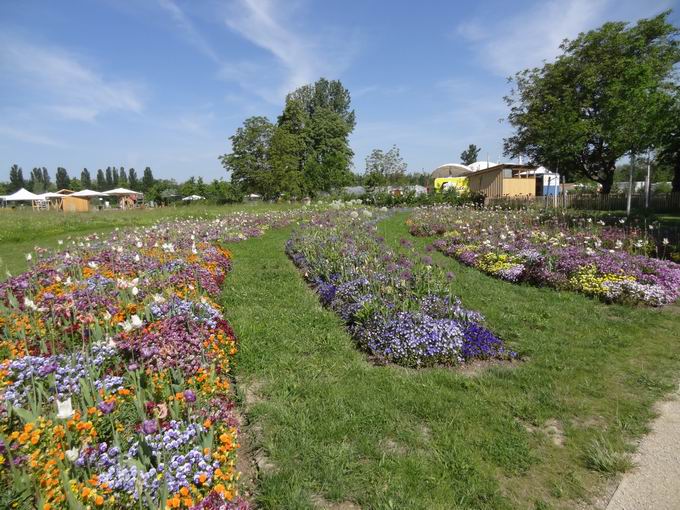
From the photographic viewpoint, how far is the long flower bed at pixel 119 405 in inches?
82.9

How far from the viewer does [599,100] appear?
24.8 m

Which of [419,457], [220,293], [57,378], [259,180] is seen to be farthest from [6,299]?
[259,180]

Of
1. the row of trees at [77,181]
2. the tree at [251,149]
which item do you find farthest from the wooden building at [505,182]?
the row of trees at [77,181]

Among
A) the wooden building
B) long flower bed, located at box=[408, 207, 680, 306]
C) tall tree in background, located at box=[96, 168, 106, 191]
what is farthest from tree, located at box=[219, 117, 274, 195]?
tall tree in background, located at box=[96, 168, 106, 191]

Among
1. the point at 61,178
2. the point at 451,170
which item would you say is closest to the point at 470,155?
the point at 451,170

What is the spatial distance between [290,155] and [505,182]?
57.8 feet

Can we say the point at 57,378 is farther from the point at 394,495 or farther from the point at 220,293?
the point at 220,293

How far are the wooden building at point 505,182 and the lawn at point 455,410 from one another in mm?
26086

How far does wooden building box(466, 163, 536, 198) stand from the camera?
99.1ft

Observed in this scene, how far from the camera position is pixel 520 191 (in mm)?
31047

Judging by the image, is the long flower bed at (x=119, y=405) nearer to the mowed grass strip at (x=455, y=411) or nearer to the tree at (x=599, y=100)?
the mowed grass strip at (x=455, y=411)

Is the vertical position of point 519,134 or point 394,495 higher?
point 519,134

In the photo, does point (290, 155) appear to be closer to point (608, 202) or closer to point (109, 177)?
point (608, 202)

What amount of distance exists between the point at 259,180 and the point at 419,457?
3278 cm
